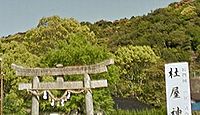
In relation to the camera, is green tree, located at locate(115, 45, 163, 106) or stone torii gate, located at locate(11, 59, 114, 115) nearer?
stone torii gate, located at locate(11, 59, 114, 115)

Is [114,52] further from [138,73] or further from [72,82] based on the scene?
[72,82]

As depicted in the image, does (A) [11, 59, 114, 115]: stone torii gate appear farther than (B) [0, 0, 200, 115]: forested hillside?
No

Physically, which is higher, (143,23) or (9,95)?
(143,23)

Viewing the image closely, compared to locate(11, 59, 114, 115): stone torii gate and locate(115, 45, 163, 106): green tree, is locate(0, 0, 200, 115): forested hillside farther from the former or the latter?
locate(11, 59, 114, 115): stone torii gate

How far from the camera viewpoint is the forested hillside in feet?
81.6

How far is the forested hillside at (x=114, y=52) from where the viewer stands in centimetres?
2488

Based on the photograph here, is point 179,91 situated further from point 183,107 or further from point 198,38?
point 198,38

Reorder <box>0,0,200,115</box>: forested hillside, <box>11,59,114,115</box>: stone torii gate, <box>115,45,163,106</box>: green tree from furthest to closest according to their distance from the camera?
Answer: <box>115,45,163,106</box>: green tree
<box>0,0,200,115</box>: forested hillside
<box>11,59,114,115</box>: stone torii gate

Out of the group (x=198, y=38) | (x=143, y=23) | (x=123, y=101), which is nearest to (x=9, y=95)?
(x=123, y=101)

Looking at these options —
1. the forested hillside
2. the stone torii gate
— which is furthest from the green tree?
the stone torii gate

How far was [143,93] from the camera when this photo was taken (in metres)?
33.0

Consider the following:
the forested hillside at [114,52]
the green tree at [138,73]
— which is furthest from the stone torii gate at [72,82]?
the green tree at [138,73]

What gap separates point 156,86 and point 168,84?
79.9ft

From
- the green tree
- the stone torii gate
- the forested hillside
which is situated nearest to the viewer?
the stone torii gate
